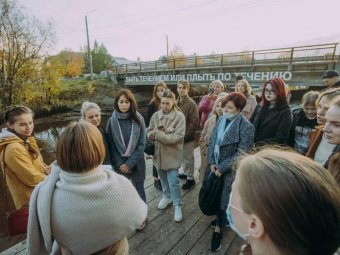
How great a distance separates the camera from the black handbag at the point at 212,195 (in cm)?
243

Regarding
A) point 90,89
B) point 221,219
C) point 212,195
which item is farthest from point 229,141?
point 90,89

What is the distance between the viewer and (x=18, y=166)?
79.9 inches

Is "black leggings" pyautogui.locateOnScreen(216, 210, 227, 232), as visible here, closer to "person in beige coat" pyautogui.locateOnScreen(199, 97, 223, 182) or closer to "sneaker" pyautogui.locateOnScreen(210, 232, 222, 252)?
"sneaker" pyautogui.locateOnScreen(210, 232, 222, 252)

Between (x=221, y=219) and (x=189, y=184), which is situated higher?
(x=221, y=219)

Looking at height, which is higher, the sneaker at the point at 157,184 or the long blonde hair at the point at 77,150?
the long blonde hair at the point at 77,150

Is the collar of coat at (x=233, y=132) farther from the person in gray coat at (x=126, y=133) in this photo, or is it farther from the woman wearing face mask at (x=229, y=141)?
the person in gray coat at (x=126, y=133)

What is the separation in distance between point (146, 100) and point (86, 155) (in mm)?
23911

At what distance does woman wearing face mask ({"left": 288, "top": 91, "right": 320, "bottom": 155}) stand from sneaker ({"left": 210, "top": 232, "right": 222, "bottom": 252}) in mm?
1422

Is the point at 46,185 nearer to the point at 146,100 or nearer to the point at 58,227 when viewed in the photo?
the point at 58,227

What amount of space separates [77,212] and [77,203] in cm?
6

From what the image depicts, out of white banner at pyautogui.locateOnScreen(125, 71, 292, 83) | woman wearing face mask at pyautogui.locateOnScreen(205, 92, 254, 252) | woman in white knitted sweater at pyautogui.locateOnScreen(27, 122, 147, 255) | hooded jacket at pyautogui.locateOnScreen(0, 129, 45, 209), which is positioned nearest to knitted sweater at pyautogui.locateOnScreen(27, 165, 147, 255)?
woman in white knitted sweater at pyautogui.locateOnScreen(27, 122, 147, 255)

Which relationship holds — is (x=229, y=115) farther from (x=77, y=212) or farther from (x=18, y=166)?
(x=18, y=166)

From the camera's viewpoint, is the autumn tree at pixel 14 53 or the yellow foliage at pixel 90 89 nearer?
the autumn tree at pixel 14 53

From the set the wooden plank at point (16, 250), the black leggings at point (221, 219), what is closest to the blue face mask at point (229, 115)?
the black leggings at point (221, 219)
